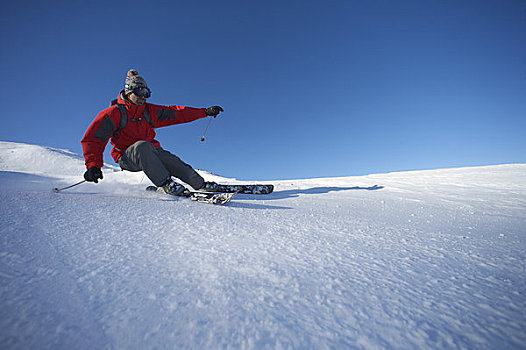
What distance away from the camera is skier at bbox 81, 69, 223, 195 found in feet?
7.82

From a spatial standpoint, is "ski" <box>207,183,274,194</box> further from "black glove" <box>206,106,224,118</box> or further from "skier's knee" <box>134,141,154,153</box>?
"black glove" <box>206,106,224,118</box>

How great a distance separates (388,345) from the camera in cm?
51

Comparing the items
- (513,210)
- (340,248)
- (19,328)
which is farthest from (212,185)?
(513,210)

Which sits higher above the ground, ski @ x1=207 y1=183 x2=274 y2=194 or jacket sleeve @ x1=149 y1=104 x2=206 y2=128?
jacket sleeve @ x1=149 y1=104 x2=206 y2=128

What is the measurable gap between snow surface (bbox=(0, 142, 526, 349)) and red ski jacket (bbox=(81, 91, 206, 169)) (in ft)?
3.54

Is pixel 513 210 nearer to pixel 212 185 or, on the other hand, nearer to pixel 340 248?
pixel 340 248

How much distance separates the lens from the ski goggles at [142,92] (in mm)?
2676

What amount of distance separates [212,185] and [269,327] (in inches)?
101

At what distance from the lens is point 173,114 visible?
10.9 feet

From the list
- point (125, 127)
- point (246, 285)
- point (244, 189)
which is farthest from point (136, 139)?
point (246, 285)

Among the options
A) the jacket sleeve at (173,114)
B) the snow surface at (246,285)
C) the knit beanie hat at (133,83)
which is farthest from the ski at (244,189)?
the snow surface at (246,285)

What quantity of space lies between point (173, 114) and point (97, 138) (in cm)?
114

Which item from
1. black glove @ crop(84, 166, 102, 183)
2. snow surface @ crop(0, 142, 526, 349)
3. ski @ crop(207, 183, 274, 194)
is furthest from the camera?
ski @ crop(207, 183, 274, 194)

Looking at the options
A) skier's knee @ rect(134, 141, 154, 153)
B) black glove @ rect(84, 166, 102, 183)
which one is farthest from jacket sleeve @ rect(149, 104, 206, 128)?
black glove @ rect(84, 166, 102, 183)
